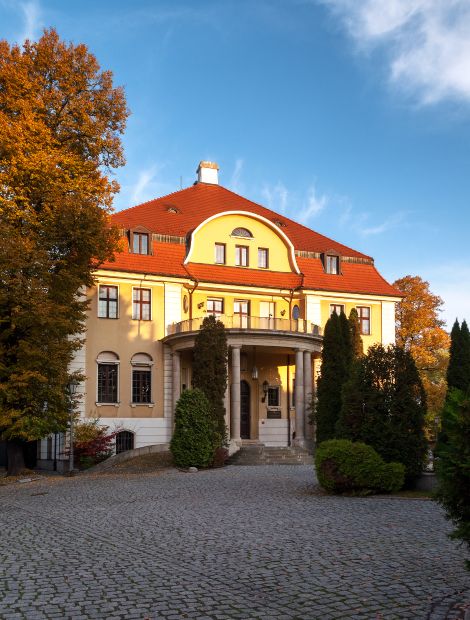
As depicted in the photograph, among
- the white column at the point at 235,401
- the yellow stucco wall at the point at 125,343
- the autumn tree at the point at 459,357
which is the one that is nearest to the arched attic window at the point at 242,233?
the yellow stucco wall at the point at 125,343

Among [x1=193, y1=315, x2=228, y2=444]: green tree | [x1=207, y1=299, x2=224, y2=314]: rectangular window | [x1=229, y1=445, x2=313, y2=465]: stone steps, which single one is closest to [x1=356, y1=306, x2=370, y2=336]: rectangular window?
[x1=207, y1=299, x2=224, y2=314]: rectangular window

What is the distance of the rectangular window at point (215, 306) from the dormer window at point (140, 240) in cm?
402

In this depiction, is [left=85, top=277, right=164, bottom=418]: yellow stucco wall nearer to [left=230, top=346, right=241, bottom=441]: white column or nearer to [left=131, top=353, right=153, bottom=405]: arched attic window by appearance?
[left=131, top=353, right=153, bottom=405]: arched attic window

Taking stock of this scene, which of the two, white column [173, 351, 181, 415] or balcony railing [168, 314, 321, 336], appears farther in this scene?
white column [173, 351, 181, 415]

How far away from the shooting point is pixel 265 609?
6457 mm

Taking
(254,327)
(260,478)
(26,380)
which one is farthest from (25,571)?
(254,327)

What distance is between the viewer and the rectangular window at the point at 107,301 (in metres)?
35.8

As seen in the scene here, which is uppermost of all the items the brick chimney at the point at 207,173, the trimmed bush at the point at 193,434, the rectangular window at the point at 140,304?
the brick chimney at the point at 207,173

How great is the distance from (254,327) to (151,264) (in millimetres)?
6374

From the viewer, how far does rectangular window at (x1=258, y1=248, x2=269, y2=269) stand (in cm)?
3956

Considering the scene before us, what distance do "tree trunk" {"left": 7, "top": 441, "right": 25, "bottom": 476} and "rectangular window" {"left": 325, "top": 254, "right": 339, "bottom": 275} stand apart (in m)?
20.1

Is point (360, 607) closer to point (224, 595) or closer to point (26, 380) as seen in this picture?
point (224, 595)

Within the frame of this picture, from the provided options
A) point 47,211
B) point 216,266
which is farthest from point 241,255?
point 47,211

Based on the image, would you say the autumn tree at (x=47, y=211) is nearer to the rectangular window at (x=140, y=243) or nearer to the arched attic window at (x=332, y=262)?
the rectangular window at (x=140, y=243)
